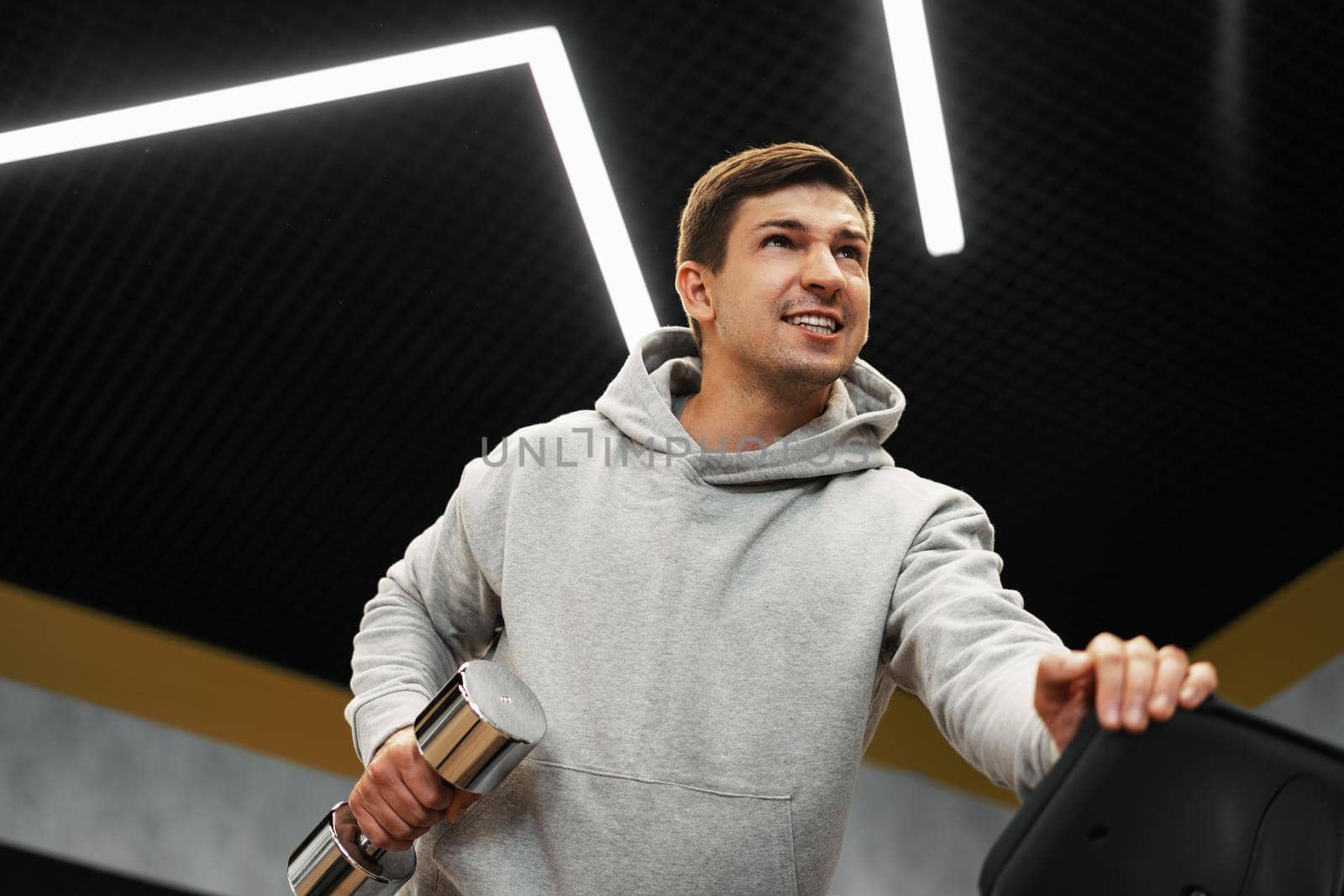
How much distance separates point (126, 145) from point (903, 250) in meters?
1.27

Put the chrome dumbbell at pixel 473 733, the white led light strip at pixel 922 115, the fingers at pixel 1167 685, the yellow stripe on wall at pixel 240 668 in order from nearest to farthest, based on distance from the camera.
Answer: the fingers at pixel 1167 685, the chrome dumbbell at pixel 473 733, the white led light strip at pixel 922 115, the yellow stripe on wall at pixel 240 668

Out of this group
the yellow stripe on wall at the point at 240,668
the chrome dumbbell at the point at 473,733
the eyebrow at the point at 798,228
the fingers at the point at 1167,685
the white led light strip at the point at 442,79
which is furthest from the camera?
the yellow stripe on wall at the point at 240,668

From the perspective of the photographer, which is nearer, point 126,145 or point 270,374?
point 126,145

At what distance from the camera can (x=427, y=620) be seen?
1119mm

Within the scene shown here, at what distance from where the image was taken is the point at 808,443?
1033 millimetres

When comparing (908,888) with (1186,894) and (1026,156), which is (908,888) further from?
(1186,894)

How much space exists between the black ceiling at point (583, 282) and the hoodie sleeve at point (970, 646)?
123cm

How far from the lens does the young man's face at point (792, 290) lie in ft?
3.60

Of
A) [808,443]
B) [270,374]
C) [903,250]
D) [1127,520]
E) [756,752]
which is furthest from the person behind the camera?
[1127,520]

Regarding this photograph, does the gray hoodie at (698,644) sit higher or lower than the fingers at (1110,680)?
lower

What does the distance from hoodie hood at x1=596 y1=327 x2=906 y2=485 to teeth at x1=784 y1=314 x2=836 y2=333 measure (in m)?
0.06

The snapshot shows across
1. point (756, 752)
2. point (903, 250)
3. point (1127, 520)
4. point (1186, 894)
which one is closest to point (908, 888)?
point (1127, 520)

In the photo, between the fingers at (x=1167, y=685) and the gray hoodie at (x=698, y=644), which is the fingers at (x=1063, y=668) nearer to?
the fingers at (x=1167, y=685)

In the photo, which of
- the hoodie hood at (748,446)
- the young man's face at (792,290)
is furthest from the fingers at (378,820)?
the young man's face at (792,290)
